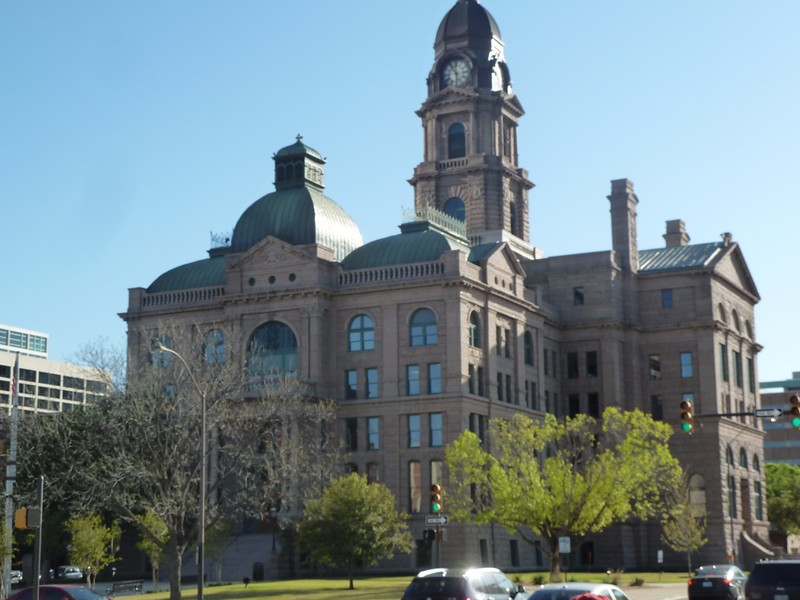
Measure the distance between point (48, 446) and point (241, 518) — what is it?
A: 19.8m

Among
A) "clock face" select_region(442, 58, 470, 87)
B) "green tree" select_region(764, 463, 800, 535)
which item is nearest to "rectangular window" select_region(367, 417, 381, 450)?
"clock face" select_region(442, 58, 470, 87)

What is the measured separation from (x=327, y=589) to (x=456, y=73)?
195ft

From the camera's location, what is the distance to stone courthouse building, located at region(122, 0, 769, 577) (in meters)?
88.8

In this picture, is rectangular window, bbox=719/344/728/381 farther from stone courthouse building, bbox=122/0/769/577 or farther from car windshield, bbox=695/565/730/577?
car windshield, bbox=695/565/730/577

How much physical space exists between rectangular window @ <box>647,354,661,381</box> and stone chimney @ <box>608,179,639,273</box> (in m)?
7.02

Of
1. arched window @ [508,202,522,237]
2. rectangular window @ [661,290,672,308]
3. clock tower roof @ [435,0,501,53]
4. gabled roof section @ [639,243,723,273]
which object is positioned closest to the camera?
rectangular window @ [661,290,672,308]

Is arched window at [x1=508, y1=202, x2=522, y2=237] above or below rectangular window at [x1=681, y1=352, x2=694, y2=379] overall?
above

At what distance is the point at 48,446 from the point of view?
70.6m

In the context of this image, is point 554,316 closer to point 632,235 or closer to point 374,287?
point 632,235

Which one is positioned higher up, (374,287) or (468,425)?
(374,287)

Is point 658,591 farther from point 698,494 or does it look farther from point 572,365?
point 572,365

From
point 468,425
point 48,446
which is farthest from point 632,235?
point 48,446

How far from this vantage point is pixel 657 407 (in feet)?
346

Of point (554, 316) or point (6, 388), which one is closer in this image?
point (554, 316)
